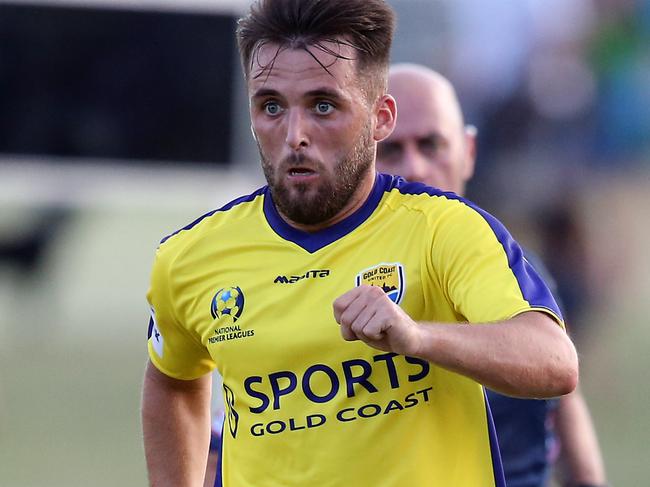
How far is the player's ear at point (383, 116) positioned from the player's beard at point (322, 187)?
77mm

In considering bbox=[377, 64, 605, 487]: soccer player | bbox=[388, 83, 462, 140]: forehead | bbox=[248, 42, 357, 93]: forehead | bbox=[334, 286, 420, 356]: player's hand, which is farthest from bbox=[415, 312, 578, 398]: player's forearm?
bbox=[388, 83, 462, 140]: forehead

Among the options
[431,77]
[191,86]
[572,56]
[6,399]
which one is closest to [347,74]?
[431,77]

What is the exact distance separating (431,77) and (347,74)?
201 cm

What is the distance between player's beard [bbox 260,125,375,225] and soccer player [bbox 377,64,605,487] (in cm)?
136

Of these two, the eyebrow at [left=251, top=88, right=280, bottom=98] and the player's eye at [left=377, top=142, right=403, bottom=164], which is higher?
the player's eye at [left=377, top=142, right=403, bottom=164]

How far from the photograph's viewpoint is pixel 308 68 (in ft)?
10.8

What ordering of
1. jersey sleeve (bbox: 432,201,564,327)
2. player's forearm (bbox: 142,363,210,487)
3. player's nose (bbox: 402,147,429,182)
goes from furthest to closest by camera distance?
player's nose (bbox: 402,147,429,182)
player's forearm (bbox: 142,363,210,487)
jersey sleeve (bbox: 432,201,564,327)

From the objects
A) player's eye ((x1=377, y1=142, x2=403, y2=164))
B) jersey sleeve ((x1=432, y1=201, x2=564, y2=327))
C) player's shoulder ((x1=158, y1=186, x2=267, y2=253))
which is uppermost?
player's eye ((x1=377, y1=142, x2=403, y2=164))

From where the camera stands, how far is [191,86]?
39.4 ft

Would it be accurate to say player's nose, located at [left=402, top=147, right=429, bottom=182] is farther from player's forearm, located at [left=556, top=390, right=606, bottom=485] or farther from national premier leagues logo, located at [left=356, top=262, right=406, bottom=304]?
national premier leagues logo, located at [left=356, top=262, right=406, bottom=304]

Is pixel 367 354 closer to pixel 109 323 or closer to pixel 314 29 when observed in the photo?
pixel 314 29

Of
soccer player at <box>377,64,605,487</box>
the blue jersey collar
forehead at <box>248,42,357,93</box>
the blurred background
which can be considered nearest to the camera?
forehead at <box>248,42,357,93</box>

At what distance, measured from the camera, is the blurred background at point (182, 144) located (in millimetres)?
11898

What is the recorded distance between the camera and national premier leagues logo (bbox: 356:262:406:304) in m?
3.20
